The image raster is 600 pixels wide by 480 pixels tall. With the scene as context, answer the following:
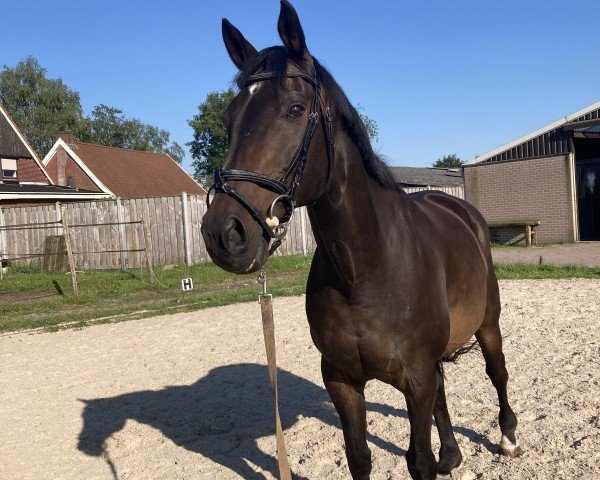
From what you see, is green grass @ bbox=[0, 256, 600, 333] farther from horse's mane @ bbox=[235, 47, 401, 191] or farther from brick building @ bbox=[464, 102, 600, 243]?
brick building @ bbox=[464, 102, 600, 243]

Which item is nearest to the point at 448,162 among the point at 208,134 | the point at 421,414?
the point at 208,134

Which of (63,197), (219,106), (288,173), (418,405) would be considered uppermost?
(219,106)

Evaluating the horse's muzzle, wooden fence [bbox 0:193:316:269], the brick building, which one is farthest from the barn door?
the horse's muzzle

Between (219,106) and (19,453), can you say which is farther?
(219,106)

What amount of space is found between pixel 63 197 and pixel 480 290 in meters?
25.0

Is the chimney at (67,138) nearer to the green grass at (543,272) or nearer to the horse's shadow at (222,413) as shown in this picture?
the green grass at (543,272)

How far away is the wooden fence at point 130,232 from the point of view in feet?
53.3

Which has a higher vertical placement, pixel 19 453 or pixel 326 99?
pixel 326 99

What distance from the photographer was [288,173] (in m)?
1.95

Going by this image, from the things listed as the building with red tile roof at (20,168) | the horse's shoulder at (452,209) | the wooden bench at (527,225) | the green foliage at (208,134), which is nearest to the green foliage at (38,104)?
the green foliage at (208,134)

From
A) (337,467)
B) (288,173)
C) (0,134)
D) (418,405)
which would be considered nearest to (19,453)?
(337,467)

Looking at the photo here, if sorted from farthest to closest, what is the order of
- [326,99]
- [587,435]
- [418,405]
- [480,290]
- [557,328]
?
1. [557,328]
2. [587,435]
3. [480,290]
4. [418,405]
5. [326,99]

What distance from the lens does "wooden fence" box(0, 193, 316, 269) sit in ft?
53.3

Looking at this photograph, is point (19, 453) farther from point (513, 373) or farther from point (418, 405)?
point (513, 373)
